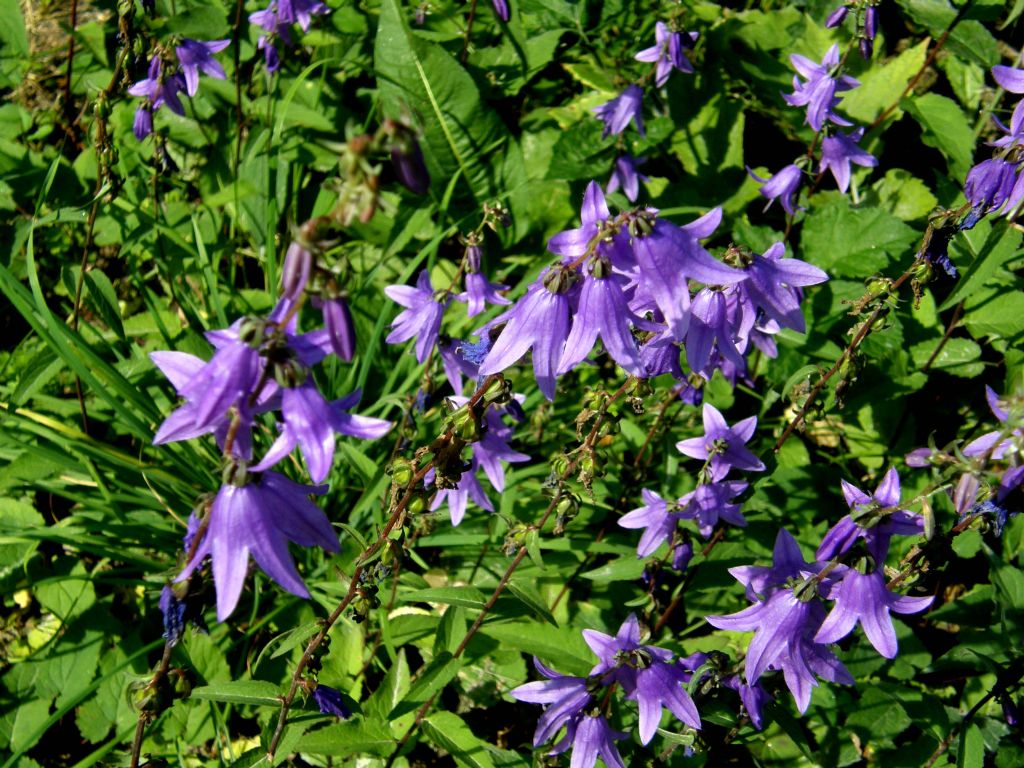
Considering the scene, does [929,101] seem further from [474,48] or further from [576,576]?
[576,576]

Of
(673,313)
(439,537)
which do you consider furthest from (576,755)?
(673,313)

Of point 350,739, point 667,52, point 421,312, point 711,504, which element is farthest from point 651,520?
point 667,52

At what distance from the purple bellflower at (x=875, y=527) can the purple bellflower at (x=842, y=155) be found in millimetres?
2046

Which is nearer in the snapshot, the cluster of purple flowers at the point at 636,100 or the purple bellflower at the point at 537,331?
the purple bellflower at the point at 537,331

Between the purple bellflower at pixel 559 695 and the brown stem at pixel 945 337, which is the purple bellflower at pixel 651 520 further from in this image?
the brown stem at pixel 945 337

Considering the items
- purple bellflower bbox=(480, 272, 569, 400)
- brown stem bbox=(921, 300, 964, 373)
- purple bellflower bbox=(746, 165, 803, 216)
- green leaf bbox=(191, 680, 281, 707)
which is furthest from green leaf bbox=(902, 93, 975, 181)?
green leaf bbox=(191, 680, 281, 707)

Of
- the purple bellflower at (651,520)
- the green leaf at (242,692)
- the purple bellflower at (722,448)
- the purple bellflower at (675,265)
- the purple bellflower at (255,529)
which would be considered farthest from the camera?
the purple bellflower at (651,520)

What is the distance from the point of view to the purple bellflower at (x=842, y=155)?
383cm

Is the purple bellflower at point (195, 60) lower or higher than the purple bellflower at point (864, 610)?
higher

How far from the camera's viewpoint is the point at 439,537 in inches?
134

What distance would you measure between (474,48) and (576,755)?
13.1ft

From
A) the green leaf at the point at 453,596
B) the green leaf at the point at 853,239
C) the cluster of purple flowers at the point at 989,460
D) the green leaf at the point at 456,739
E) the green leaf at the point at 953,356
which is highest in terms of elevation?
the cluster of purple flowers at the point at 989,460

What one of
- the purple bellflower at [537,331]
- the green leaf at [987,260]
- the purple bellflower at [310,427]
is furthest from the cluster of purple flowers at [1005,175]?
the purple bellflower at [310,427]

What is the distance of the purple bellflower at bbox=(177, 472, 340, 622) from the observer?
161 cm
